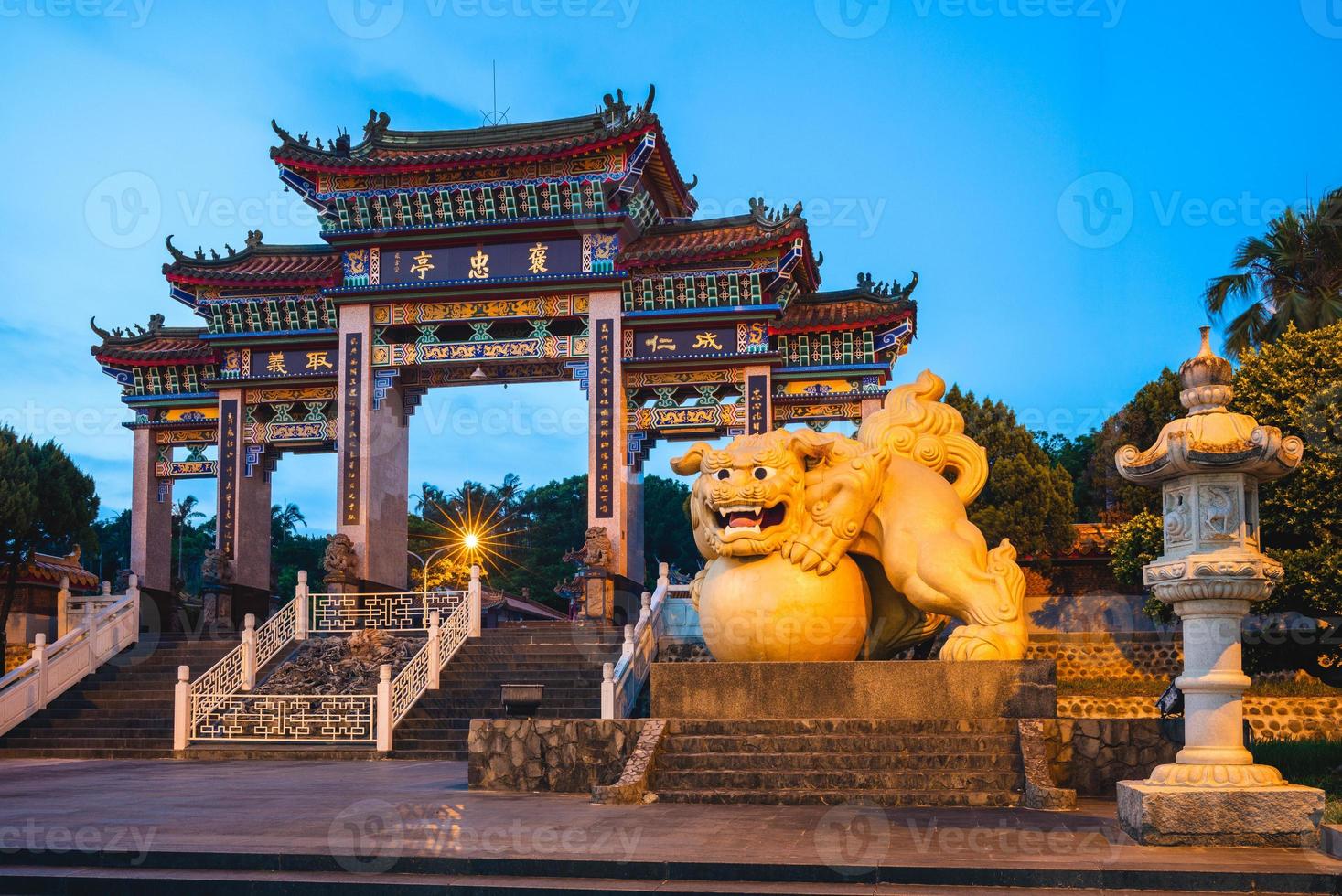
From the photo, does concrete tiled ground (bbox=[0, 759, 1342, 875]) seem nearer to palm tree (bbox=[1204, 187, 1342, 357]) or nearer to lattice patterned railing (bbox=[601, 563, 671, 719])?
lattice patterned railing (bbox=[601, 563, 671, 719])

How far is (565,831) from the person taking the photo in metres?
7.31

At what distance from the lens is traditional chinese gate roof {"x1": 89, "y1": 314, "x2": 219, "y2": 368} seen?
25547 millimetres

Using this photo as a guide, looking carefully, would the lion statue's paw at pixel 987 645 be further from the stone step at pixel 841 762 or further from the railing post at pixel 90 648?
the railing post at pixel 90 648

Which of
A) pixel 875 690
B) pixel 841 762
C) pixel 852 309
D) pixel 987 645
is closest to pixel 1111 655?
pixel 852 309

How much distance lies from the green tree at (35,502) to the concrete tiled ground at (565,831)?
455 inches

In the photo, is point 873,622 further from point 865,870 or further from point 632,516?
point 632,516

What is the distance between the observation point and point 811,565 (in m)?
9.82

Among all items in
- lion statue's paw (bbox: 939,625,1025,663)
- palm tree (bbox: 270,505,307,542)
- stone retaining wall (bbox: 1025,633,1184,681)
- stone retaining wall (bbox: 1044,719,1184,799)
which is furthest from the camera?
palm tree (bbox: 270,505,307,542)

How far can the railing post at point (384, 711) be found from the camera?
15.7 meters

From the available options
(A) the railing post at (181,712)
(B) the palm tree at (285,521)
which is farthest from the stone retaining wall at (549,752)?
(B) the palm tree at (285,521)

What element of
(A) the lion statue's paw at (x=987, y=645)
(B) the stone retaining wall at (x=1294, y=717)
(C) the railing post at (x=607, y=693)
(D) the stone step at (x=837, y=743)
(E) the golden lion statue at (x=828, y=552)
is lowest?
(B) the stone retaining wall at (x=1294, y=717)

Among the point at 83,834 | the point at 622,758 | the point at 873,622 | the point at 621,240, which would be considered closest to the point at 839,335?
the point at 621,240

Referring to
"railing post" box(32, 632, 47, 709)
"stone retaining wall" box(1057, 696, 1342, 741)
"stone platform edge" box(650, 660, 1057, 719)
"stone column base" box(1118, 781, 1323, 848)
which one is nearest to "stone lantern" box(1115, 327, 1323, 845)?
"stone column base" box(1118, 781, 1323, 848)

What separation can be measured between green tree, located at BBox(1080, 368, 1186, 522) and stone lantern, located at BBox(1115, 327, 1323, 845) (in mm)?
17906
